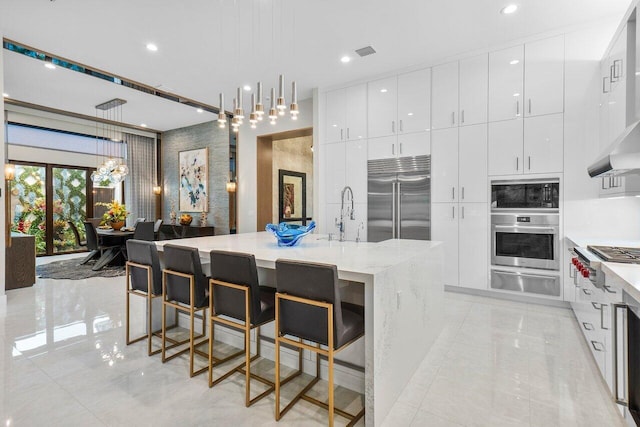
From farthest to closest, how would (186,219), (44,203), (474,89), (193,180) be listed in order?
(193,180) < (186,219) < (44,203) < (474,89)

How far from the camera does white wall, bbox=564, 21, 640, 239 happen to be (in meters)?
3.44

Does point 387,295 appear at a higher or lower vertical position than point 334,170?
lower

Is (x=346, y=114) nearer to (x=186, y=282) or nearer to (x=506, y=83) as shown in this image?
(x=506, y=83)

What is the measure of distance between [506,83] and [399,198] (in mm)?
1947

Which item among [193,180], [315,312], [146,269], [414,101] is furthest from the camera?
[193,180]

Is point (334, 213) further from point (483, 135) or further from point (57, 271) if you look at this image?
point (57, 271)

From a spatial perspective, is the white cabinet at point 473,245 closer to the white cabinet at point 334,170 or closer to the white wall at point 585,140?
the white wall at point 585,140

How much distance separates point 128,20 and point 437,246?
13.2 ft

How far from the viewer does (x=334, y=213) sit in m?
5.35

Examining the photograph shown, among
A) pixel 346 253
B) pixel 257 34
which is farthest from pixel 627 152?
pixel 257 34

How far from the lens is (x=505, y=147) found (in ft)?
13.1

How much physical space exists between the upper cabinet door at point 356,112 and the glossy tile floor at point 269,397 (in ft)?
9.97

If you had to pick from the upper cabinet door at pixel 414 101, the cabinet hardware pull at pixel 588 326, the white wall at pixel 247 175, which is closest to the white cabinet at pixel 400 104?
the upper cabinet door at pixel 414 101

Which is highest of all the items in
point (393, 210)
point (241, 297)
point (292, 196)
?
point (292, 196)
